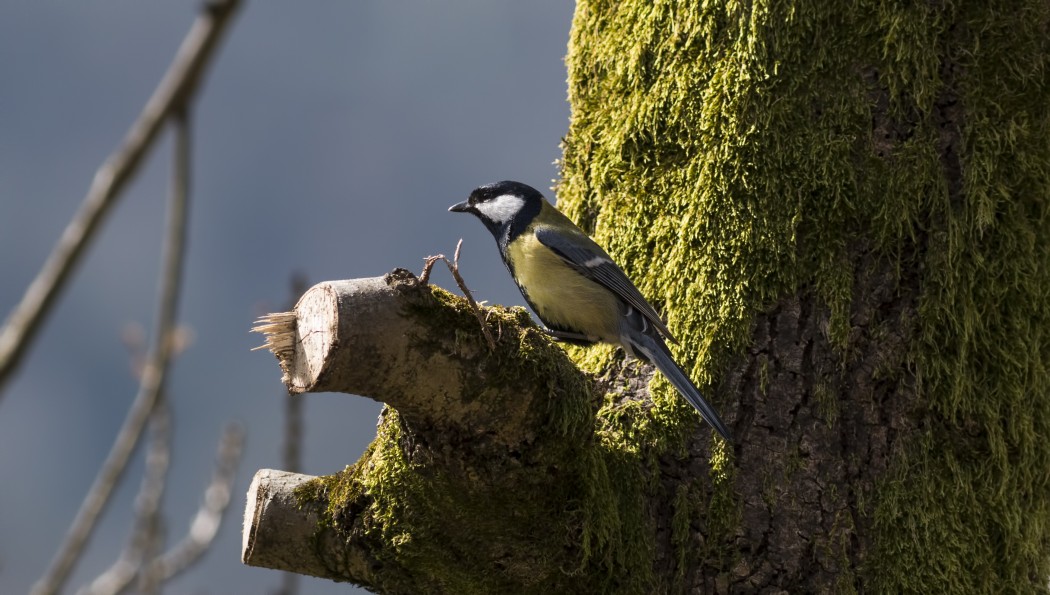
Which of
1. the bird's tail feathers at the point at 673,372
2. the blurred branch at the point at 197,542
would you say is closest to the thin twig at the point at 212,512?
the blurred branch at the point at 197,542

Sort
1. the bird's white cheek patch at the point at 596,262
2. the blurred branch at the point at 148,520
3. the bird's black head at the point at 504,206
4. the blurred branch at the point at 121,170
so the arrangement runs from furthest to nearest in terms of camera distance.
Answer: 1. the bird's black head at the point at 504,206
2. the bird's white cheek patch at the point at 596,262
3. the blurred branch at the point at 148,520
4. the blurred branch at the point at 121,170

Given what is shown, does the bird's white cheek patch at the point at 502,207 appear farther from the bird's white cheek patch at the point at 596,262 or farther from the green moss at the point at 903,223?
the green moss at the point at 903,223

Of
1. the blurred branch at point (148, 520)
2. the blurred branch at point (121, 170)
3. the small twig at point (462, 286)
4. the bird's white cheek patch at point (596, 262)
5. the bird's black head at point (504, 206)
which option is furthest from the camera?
the bird's black head at point (504, 206)

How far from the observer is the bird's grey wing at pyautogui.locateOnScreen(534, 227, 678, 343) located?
2348 mm

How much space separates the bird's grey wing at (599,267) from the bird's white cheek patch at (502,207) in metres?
0.30

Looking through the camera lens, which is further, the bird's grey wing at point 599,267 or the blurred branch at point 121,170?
the bird's grey wing at point 599,267

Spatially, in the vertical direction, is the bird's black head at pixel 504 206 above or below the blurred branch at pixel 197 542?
above

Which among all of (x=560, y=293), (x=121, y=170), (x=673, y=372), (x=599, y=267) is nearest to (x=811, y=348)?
(x=673, y=372)

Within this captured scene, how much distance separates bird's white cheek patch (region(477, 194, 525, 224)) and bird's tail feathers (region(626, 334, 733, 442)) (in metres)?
0.71

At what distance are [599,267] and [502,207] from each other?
62 centimetres

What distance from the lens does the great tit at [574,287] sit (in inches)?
89.5

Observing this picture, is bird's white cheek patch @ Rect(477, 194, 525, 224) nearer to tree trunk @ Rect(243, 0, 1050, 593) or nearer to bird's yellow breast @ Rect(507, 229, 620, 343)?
bird's yellow breast @ Rect(507, 229, 620, 343)

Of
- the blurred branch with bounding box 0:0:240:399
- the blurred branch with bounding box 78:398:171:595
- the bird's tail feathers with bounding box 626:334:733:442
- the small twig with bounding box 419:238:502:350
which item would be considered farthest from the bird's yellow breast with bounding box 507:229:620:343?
the blurred branch with bounding box 0:0:240:399

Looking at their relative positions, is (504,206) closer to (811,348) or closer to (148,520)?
(811,348)
